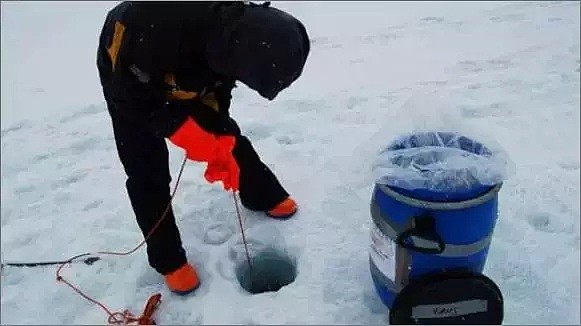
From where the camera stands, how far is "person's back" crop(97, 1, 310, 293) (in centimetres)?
164

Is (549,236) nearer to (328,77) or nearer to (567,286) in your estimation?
(567,286)

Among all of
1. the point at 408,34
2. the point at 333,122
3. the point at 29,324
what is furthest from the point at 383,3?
the point at 29,324

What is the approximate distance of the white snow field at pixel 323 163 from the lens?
2.10 metres

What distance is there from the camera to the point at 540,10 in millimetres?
4570

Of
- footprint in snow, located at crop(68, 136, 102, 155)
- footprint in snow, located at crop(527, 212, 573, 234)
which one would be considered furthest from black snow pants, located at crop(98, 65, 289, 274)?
footprint in snow, located at crop(527, 212, 573, 234)

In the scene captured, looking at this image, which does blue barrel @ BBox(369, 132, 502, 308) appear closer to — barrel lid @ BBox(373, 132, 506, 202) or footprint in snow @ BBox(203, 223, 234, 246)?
barrel lid @ BBox(373, 132, 506, 202)

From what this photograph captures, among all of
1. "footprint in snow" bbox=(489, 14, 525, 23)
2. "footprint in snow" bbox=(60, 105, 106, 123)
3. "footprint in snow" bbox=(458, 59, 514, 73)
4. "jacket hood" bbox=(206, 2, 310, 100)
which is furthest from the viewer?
"footprint in snow" bbox=(489, 14, 525, 23)

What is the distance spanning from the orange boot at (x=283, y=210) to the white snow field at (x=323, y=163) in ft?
0.14

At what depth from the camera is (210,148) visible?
188 centimetres

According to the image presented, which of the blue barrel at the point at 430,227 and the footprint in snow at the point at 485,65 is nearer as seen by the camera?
the blue barrel at the point at 430,227

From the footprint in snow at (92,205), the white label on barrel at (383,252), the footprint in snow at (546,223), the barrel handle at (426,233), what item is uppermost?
the barrel handle at (426,233)

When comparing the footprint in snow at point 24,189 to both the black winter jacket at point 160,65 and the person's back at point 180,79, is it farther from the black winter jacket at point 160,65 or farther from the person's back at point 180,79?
the black winter jacket at point 160,65

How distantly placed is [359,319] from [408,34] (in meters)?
2.84

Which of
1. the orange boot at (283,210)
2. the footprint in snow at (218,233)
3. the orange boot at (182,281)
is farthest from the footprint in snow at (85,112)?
the orange boot at (182,281)
